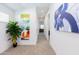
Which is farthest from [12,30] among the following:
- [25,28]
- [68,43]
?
[68,43]

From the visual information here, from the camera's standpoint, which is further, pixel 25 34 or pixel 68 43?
pixel 25 34

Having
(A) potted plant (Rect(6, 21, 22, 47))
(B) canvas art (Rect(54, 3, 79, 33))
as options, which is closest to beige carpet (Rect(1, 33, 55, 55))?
(A) potted plant (Rect(6, 21, 22, 47))

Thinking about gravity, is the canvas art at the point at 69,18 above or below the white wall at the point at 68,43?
above

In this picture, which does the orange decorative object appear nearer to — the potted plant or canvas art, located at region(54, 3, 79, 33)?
the potted plant

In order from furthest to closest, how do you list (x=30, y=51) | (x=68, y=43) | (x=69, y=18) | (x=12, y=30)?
(x=12, y=30) → (x=30, y=51) → (x=68, y=43) → (x=69, y=18)

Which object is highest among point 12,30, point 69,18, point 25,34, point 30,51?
point 69,18

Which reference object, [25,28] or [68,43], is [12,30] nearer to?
[25,28]

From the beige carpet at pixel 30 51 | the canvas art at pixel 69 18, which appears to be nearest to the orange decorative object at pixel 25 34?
the beige carpet at pixel 30 51

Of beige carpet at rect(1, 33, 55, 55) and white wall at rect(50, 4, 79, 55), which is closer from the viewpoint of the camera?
white wall at rect(50, 4, 79, 55)

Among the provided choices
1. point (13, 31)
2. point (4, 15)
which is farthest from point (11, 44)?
point (4, 15)

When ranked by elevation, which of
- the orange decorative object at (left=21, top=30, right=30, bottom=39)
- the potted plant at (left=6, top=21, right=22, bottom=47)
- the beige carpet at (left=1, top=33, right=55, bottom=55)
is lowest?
the beige carpet at (left=1, top=33, right=55, bottom=55)

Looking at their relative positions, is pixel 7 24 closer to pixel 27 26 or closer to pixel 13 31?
pixel 13 31

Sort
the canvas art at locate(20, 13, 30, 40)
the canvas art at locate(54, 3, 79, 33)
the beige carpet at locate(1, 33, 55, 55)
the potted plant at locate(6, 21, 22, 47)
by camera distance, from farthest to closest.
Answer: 1. the canvas art at locate(20, 13, 30, 40)
2. the potted plant at locate(6, 21, 22, 47)
3. the beige carpet at locate(1, 33, 55, 55)
4. the canvas art at locate(54, 3, 79, 33)

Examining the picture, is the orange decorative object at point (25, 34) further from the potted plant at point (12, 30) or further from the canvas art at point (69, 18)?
the canvas art at point (69, 18)
